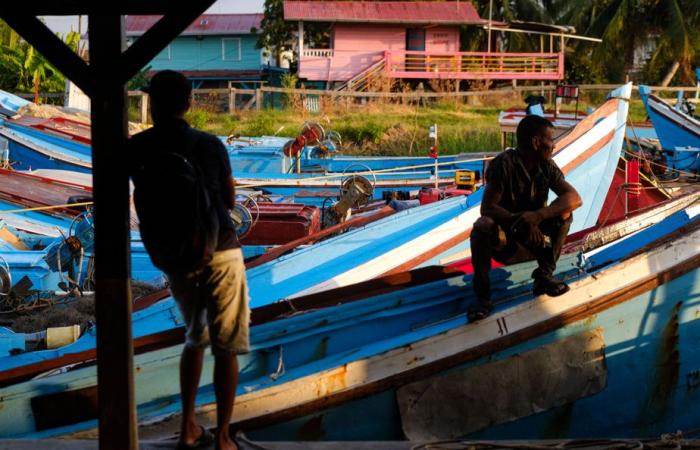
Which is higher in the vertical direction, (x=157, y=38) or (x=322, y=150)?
(x=157, y=38)

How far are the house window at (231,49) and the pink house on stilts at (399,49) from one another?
6.61 meters

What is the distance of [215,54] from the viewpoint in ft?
140

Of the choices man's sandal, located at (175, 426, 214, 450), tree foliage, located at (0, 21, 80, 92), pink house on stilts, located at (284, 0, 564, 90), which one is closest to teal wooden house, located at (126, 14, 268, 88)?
pink house on stilts, located at (284, 0, 564, 90)

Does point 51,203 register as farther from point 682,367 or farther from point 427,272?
point 682,367

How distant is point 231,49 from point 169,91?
40.3m

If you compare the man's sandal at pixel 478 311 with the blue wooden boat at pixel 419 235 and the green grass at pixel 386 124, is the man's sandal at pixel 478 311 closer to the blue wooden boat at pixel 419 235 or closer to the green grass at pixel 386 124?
the blue wooden boat at pixel 419 235

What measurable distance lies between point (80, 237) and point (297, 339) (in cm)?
446

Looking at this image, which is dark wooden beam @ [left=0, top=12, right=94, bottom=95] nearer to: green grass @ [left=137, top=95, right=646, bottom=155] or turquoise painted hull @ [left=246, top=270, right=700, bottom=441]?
turquoise painted hull @ [left=246, top=270, right=700, bottom=441]

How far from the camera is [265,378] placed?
4.98 meters

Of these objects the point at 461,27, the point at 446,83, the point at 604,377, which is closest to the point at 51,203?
the point at 604,377

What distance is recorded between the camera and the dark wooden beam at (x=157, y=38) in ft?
11.3

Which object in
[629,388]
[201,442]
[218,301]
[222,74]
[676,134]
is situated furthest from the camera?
[222,74]

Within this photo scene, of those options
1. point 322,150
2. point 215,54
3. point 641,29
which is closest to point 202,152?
point 322,150

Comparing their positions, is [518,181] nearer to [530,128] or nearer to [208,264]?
[530,128]
